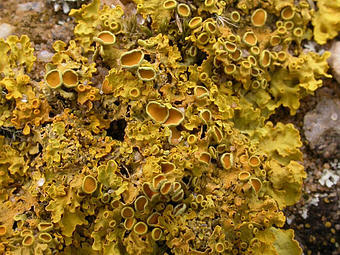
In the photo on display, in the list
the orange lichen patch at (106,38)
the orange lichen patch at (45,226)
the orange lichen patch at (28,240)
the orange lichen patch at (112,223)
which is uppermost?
the orange lichen patch at (106,38)

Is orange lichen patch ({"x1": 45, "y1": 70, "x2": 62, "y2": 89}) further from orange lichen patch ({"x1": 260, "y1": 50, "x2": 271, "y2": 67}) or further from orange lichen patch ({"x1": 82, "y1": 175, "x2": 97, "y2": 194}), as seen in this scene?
orange lichen patch ({"x1": 260, "y1": 50, "x2": 271, "y2": 67})

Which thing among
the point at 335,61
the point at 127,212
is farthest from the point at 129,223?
the point at 335,61

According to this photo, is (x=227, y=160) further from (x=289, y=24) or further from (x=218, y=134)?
(x=289, y=24)

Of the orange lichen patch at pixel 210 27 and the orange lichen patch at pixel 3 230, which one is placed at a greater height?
the orange lichen patch at pixel 210 27

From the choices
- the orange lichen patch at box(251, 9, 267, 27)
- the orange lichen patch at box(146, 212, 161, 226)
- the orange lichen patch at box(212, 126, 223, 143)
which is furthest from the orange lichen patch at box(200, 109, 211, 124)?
the orange lichen patch at box(251, 9, 267, 27)

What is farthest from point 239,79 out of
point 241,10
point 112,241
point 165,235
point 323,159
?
point 112,241

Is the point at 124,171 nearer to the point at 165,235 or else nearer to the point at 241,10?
the point at 165,235

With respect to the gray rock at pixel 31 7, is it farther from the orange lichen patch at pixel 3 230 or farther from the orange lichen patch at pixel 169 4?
the orange lichen patch at pixel 3 230

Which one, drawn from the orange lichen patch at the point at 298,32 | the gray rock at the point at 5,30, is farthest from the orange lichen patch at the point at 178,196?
the gray rock at the point at 5,30
